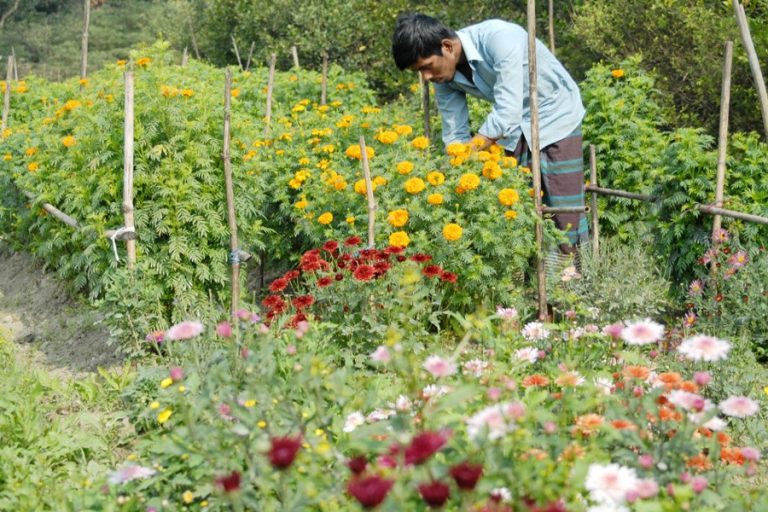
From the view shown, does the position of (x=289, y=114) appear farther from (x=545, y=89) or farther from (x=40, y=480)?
(x=40, y=480)

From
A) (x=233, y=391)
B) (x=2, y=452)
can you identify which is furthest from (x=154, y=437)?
(x=2, y=452)

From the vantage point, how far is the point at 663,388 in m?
2.34

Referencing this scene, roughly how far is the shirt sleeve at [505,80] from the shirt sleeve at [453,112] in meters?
0.43

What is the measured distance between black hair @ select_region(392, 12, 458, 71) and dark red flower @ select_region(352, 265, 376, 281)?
136 centimetres

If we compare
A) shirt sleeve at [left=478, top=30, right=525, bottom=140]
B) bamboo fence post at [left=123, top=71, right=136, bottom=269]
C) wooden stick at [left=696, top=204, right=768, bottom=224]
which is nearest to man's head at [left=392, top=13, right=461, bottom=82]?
shirt sleeve at [left=478, top=30, right=525, bottom=140]

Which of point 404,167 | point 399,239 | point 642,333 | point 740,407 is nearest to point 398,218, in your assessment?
point 399,239

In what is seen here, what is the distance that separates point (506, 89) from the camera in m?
4.37

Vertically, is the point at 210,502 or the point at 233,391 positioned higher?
the point at 233,391

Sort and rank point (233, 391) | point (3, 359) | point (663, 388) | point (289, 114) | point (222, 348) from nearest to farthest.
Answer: point (663, 388), point (233, 391), point (222, 348), point (3, 359), point (289, 114)

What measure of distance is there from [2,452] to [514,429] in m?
2.02

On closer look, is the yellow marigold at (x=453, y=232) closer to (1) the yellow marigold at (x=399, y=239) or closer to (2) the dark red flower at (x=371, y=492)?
(1) the yellow marigold at (x=399, y=239)

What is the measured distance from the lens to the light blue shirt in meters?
4.37

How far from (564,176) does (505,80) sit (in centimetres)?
65

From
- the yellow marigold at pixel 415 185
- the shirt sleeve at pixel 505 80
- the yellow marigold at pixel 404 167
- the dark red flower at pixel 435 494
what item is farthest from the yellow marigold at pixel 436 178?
the dark red flower at pixel 435 494
